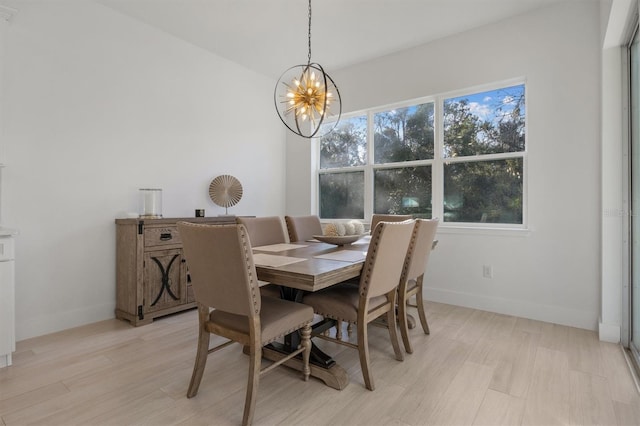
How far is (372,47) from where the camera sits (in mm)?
3775

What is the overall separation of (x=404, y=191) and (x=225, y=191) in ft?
7.12

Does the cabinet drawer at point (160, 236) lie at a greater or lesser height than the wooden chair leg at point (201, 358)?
greater

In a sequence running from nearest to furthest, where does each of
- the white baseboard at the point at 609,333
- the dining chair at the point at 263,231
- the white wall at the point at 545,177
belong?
the white baseboard at the point at 609,333 < the dining chair at the point at 263,231 < the white wall at the point at 545,177

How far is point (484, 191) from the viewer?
339 centimetres

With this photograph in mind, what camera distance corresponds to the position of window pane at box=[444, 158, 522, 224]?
3.22 meters

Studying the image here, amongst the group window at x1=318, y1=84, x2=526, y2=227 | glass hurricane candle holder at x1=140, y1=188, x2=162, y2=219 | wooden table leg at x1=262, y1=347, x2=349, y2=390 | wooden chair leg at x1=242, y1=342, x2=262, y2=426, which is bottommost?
wooden table leg at x1=262, y1=347, x2=349, y2=390

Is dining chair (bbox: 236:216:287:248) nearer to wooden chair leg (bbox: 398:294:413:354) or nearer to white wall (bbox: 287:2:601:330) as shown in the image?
wooden chair leg (bbox: 398:294:413:354)

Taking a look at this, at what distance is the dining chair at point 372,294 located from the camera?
1.81 m

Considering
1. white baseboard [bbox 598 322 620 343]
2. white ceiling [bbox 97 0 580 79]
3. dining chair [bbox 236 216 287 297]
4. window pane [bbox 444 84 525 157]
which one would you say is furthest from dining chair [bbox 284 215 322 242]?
white baseboard [bbox 598 322 620 343]

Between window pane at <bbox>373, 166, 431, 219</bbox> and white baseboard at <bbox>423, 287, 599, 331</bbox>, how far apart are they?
0.89m

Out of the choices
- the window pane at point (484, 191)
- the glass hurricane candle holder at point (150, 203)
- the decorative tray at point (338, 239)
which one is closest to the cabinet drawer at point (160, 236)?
the glass hurricane candle holder at point (150, 203)

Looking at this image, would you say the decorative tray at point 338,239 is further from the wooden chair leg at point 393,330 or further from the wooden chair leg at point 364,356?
the wooden chair leg at point 364,356

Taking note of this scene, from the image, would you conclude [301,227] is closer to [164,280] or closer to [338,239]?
[338,239]

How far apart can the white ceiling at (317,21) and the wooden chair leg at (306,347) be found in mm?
2769
